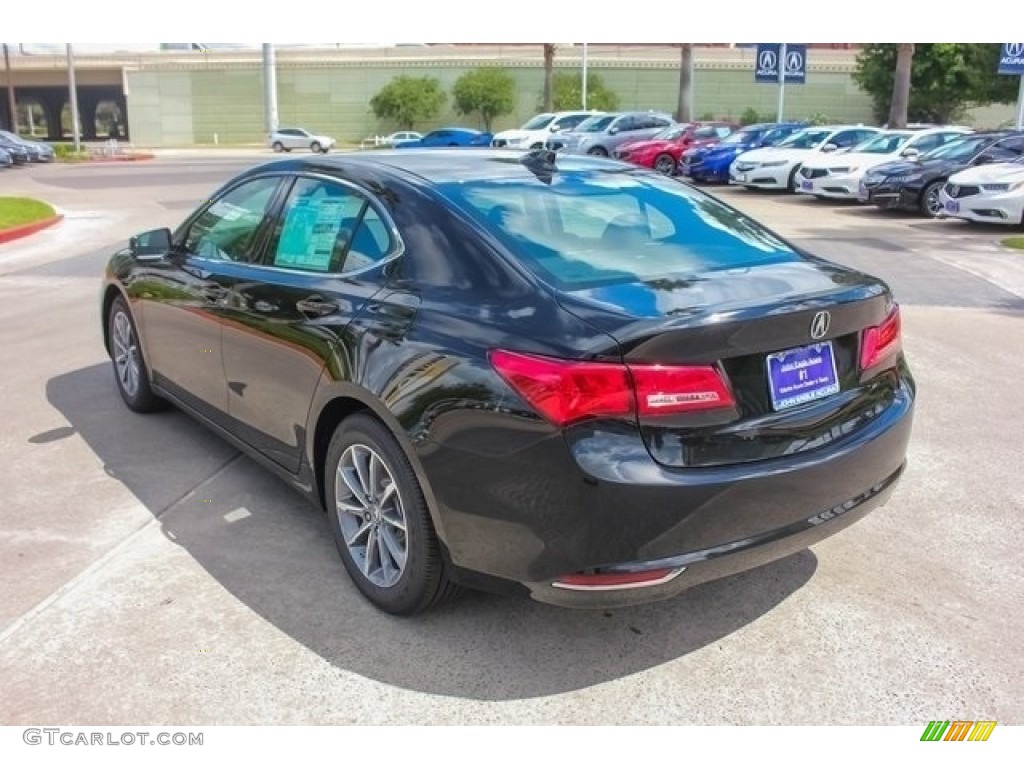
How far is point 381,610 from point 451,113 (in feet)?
222

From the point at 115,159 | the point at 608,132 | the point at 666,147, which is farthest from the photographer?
the point at 115,159

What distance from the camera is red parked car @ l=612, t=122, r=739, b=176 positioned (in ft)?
83.0

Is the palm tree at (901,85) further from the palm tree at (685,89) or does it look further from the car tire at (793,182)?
the car tire at (793,182)

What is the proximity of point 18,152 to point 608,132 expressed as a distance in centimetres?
2447

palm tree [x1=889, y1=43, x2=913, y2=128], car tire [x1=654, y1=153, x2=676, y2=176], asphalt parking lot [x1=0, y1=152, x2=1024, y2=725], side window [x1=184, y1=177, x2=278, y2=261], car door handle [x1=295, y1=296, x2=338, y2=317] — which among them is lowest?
asphalt parking lot [x1=0, y1=152, x2=1024, y2=725]

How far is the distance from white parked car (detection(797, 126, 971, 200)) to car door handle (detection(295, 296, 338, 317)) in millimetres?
16791

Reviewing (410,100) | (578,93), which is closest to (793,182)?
(578,93)

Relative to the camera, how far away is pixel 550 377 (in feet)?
8.82

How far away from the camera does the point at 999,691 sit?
116 inches

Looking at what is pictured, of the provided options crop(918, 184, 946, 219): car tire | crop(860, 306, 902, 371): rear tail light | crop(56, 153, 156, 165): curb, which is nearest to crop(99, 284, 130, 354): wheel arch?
crop(860, 306, 902, 371): rear tail light

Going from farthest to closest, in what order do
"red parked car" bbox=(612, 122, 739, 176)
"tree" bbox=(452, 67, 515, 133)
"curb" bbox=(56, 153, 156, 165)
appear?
"tree" bbox=(452, 67, 515, 133) → "curb" bbox=(56, 153, 156, 165) → "red parked car" bbox=(612, 122, 739, 176)

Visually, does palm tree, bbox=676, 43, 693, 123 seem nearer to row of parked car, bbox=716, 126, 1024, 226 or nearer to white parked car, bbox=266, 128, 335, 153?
white parked car, bbox=266, 128, 335, 153

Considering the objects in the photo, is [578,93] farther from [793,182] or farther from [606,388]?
[606,388]

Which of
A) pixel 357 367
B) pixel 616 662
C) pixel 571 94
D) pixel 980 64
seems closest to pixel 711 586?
pixel 616 662
